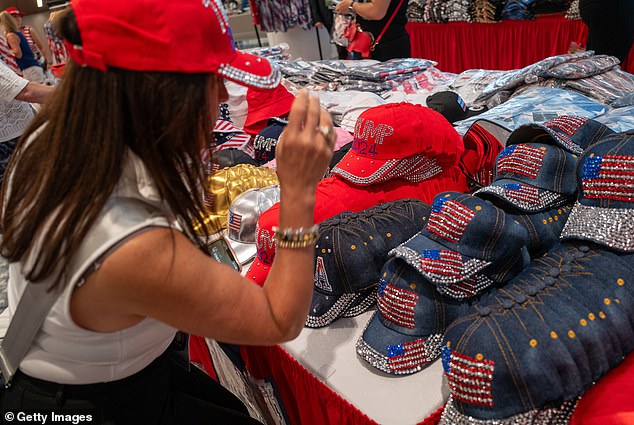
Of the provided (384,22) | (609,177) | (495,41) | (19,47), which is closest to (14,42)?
(19,47)

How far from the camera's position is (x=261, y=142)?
191cm

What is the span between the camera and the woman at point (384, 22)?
2.45 m

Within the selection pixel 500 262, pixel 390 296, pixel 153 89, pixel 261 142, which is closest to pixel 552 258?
pixel 500 262

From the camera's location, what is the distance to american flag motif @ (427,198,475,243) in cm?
83

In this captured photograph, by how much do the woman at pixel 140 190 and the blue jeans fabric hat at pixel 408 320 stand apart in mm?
255

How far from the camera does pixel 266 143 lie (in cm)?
189

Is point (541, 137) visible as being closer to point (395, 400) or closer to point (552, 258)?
point (552, 258)

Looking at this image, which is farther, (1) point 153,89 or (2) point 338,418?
(2) point 338,418

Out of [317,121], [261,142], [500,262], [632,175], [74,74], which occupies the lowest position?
[261,142]

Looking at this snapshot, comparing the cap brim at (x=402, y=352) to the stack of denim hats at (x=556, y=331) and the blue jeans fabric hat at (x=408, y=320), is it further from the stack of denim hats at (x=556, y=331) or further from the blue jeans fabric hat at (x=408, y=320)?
the stack of denim hats at (x=556, y=331)

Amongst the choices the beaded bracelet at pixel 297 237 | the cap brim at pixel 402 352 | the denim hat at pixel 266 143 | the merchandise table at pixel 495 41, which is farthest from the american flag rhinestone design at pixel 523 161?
the merchandise table at pixel 495 41

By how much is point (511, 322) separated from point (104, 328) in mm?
565

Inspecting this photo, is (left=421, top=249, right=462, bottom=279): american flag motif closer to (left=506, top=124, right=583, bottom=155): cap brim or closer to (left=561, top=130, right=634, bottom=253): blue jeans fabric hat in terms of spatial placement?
(left=561, top=130, right=634, bottom=253): blue jeans fabric hat

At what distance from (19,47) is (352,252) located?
4.52m
